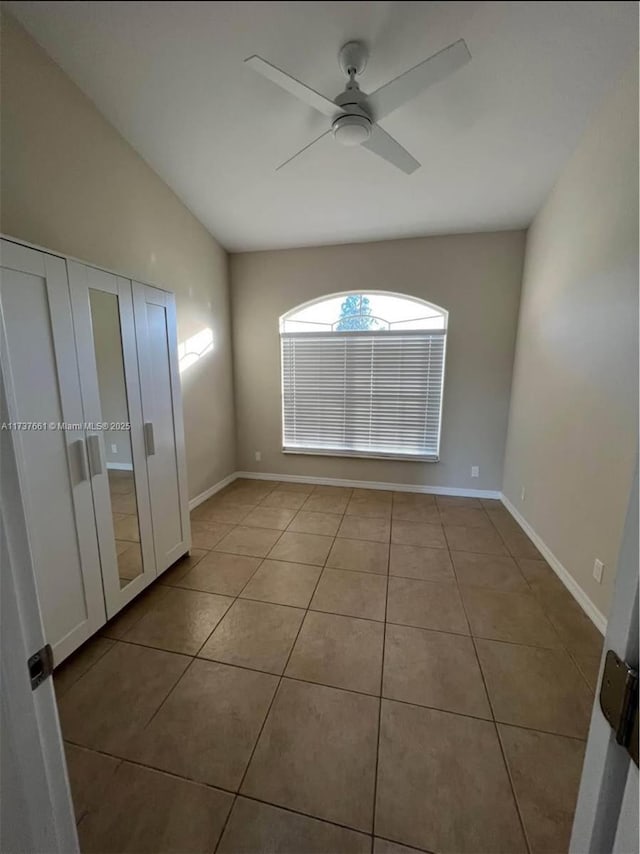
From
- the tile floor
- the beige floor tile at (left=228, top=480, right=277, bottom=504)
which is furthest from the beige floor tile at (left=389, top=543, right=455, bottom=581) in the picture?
the beige floor tile at (left=228, top=480, right=277, bottom=504)

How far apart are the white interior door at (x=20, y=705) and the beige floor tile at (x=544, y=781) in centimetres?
136

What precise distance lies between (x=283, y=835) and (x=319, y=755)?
237 mm

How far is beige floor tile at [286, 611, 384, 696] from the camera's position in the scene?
161 cm

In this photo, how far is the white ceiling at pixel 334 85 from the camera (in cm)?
39

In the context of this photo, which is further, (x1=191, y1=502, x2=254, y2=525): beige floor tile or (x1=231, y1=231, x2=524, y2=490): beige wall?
(x1=231, y1=231, x2=524, y2=490): beige wall

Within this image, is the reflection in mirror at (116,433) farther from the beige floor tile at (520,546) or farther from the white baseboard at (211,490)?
the beige floor tile at (520,546)

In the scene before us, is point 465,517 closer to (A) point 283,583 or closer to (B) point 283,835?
(A) point 283,583

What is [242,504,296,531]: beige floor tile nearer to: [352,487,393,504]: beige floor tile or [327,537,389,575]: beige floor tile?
[327,537,389,575]: beige floor tile

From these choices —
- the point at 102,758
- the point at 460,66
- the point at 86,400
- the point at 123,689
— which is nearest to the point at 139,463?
the point at 86,400

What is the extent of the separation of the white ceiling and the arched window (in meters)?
1.11

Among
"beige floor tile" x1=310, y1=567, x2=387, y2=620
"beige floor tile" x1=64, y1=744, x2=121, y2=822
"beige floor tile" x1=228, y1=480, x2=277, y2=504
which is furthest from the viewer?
"beige floor tile" x1=228, y1=480, x2=277, y2=504

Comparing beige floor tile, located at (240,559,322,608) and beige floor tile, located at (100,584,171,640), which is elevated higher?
beige floor tile, located at (240,559,322,608)

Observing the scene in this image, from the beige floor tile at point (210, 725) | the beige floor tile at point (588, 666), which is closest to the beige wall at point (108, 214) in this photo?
the beige floor tile at point (210, 725)

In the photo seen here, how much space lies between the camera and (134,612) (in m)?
2.04
